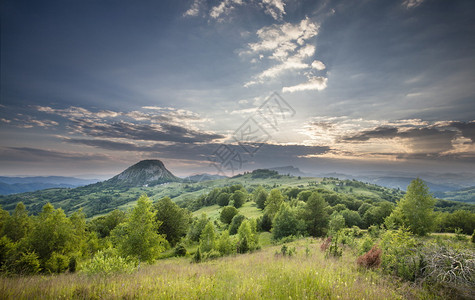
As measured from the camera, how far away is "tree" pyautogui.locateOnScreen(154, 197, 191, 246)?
44000 mm

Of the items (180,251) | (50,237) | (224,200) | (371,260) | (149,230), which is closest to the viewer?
(371,260)

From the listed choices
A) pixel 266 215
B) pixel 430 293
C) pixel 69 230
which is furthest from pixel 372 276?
pixel 266 215

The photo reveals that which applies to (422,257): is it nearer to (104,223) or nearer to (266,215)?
(266,215)

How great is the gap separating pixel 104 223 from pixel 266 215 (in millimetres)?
55207

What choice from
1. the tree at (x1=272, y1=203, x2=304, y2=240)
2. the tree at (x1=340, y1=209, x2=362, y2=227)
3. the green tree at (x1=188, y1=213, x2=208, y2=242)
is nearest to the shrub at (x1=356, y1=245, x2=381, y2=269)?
the tree at (x1=272, y1=203, x2=304, y2=240)

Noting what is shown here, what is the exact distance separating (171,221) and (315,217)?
1519 inches

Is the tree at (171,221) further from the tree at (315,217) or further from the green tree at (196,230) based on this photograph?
the tree at (315,217)

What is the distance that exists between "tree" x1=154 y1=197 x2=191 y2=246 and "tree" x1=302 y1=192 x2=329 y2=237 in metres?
33.3

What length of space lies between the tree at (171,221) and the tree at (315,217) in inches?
1312

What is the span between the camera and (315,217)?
5016cm

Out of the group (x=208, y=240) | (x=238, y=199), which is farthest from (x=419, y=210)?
(x=238, y=199)

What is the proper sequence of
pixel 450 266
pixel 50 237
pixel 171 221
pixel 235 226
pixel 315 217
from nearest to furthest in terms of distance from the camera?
pixel 450 266 < pixel 50 237 < pixel 171 221 < pixel 315 217 < pixel 235 226

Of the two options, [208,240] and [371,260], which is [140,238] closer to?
[208,240]

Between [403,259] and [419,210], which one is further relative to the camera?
[419,210]
